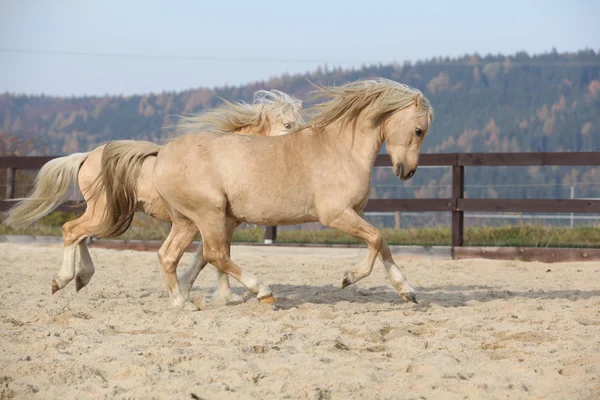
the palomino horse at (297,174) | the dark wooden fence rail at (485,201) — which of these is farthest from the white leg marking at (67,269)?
the dark wooden fence rail at (485,201)

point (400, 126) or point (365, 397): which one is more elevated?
point (400, 126)

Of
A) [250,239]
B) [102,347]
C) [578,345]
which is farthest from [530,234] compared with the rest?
[102,347]

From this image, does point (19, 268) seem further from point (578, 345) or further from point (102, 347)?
point (578, 345)

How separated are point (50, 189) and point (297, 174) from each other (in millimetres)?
2515

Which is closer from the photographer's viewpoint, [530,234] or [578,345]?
[578,345]

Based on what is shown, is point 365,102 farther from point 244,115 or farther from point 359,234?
point 244,115

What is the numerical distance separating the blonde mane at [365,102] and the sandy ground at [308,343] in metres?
1.44

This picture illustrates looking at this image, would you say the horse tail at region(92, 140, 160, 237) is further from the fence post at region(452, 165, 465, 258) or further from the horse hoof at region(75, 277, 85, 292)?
the fence post at region(452, 165, 465, 258)

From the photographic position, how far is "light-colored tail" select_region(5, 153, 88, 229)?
22.7 feet

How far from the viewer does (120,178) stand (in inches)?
249

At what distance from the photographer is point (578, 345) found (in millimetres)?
4277

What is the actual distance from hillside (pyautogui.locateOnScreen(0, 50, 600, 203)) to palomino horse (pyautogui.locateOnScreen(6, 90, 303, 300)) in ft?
170

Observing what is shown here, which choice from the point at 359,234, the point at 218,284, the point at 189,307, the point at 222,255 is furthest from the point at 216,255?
the point at 359,234

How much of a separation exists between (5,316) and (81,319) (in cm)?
52
